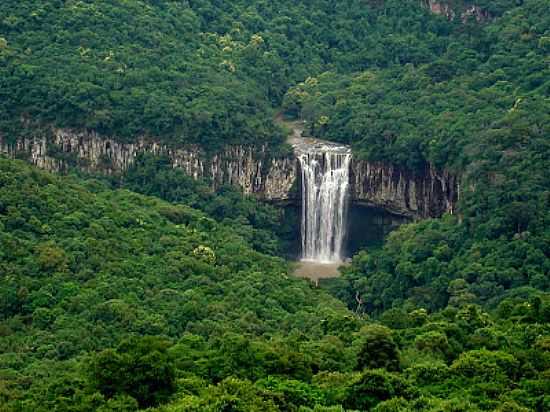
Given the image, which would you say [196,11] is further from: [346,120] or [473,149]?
[473,149]

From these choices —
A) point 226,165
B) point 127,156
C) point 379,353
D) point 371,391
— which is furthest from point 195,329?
point 127,156

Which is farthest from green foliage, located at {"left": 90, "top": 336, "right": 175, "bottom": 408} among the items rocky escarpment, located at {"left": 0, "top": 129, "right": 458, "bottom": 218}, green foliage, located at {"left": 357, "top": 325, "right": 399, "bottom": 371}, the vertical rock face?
rocky escarpment, located at {"left": 0, "top": 129, "right": 458, "bottom": 218}

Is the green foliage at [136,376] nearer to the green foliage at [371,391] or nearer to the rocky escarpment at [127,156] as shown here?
the green foliage at [371,391]

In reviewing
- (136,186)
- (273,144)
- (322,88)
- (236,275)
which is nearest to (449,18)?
(322,88)

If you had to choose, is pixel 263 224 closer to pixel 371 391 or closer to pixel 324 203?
pixel 324 203

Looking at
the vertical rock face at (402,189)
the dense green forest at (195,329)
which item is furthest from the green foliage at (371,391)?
the vertical rock face at (402,189)
